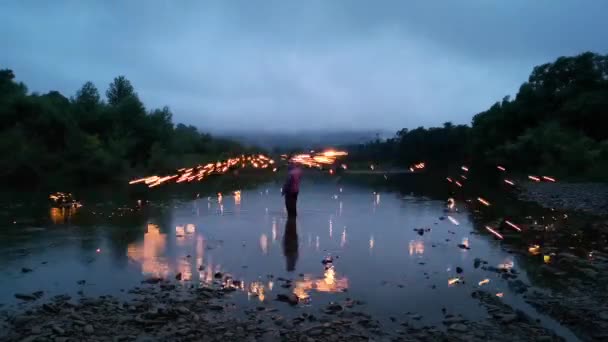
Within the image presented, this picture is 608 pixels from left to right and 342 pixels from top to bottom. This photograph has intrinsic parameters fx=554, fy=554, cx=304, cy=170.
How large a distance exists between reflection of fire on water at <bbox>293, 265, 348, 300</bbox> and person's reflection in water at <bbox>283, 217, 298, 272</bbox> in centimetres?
101

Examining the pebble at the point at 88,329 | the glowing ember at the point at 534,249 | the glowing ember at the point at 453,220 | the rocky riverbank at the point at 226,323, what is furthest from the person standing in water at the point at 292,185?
the pebble at the point at 88,329

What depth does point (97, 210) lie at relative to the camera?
23641mm

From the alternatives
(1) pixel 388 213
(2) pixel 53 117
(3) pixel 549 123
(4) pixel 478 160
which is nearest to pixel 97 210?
(1) pixel 388 213

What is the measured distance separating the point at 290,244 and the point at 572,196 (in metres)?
20.7

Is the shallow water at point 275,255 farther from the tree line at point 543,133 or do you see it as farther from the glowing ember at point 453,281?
the tree line at point 543,133

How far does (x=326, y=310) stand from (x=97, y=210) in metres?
16.7

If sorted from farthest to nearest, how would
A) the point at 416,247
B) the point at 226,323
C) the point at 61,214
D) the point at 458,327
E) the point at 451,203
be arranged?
the point at 451,203, the point at 61,214, the point at 416,247, the point at 226,323, the point at 458,327

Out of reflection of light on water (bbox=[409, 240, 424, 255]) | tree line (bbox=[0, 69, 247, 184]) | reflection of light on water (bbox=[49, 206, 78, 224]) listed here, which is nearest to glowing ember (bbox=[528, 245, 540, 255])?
reflection of light on water (bbox=[409, 240, 424, 255])

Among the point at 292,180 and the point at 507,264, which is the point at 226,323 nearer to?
the point at 507,264

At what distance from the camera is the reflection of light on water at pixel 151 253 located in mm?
12531

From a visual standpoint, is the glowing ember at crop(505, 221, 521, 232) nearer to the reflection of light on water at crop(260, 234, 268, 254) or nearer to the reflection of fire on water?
the reflection of light on water at crop(260, 234, 268, 254)

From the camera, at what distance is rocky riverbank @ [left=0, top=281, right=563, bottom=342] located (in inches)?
336

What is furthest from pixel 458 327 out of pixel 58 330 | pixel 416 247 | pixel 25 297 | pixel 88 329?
pixel 25 297

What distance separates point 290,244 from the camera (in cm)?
1559
